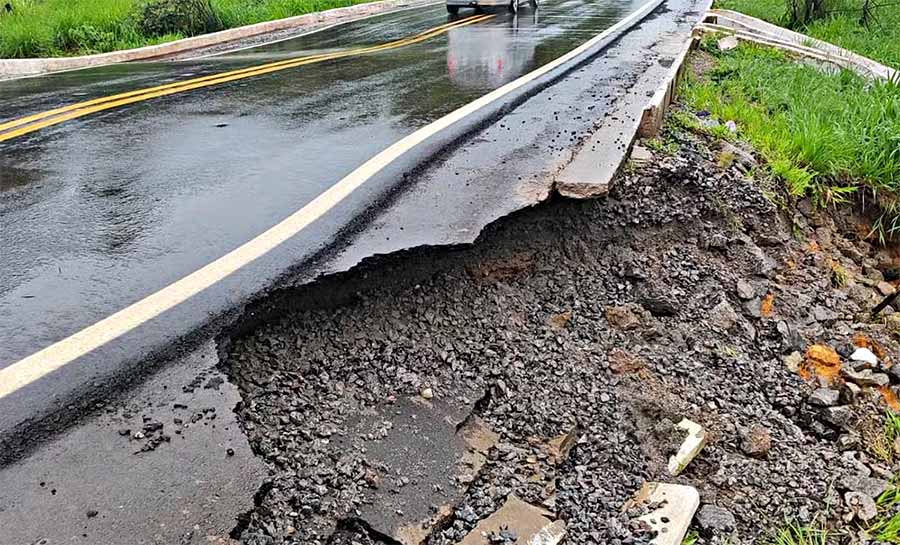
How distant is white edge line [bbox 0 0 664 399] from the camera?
8.52 feet

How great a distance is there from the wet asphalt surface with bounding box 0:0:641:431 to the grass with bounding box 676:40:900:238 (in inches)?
71.5

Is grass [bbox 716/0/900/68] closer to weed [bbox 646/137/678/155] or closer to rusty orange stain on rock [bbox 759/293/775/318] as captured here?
weed [bbox 646/137/678/155]

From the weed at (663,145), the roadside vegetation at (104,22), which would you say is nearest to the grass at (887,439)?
the weed at (663,145)

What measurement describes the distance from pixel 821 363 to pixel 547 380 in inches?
75.5

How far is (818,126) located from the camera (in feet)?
20.3

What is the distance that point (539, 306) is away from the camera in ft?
12.3

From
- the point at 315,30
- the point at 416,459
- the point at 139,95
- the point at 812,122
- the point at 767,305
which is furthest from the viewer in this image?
the point at 315,30

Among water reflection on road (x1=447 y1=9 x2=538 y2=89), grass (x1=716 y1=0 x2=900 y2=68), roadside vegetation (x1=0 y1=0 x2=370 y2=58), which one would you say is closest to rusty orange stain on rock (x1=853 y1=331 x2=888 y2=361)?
water reflection on road (x1=447 y1=9 x2=538 y2=89)

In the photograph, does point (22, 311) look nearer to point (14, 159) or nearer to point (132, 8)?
point (14, 159)

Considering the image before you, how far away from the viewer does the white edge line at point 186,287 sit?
8.52 feet

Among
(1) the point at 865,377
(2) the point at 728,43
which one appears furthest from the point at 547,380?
(2) the point at 728,43

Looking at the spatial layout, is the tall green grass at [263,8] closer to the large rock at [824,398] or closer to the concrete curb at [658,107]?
the concrete curb at [658,107]

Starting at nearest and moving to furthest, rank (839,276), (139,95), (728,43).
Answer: (839,276) < (139,95) < (728,43)

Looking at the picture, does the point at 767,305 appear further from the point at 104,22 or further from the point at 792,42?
the point at 104,22
